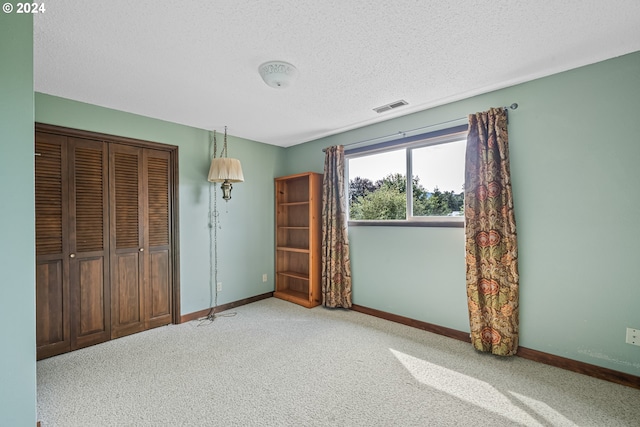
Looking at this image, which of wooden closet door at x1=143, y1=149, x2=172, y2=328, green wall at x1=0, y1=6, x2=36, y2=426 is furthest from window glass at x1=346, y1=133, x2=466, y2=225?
green wall at x1=0, y1=6, x2=36, y2=426

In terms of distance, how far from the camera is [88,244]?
9.19ft

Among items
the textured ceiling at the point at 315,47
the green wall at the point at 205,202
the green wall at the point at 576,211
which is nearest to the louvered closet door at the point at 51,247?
the green wall at the point at 205,202

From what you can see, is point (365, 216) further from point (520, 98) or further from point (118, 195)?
point (118, 195)

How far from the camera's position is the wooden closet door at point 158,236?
127 inches

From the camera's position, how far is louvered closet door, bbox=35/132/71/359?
2525 millimetres

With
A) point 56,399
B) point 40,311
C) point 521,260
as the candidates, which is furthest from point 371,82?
point 40,311

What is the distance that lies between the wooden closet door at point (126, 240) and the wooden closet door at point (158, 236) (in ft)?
0.24

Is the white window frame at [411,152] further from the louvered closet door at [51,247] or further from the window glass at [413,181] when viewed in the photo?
the louvered closet door at [51,247]

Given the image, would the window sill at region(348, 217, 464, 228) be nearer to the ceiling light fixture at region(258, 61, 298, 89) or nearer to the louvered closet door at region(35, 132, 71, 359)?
the ceiling light fixture at region(258, 61, 298, 89)

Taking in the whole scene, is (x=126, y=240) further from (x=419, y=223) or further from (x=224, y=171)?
(x=419, y=223)

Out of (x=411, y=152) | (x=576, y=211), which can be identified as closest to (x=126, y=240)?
(x=411, y=152)

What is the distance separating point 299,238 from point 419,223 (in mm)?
2013

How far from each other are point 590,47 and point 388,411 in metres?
2.82

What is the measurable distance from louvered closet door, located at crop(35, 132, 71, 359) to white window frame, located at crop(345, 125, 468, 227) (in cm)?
307
